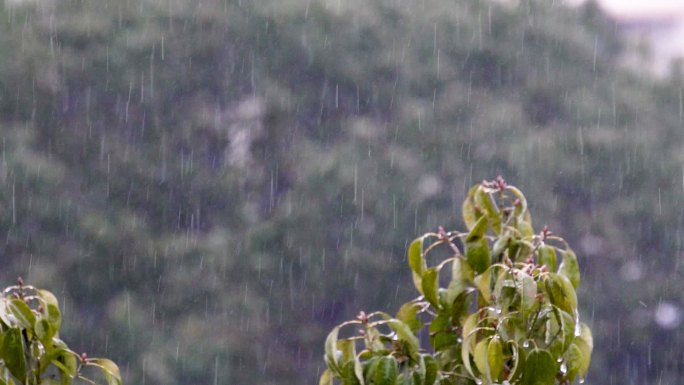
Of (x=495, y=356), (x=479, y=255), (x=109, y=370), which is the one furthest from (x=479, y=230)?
(x=109, y=370)

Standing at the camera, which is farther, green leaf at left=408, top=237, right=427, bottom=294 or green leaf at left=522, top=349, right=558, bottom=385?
green leaf at left=408, top=237, right=427, bottom=294

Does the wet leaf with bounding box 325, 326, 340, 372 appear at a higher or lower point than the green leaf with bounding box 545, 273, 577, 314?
lower

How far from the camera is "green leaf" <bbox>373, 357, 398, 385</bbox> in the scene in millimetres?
823

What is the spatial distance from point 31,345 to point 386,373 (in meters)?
0.33

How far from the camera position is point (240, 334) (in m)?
3.81

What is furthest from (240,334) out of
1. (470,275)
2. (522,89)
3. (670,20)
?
(470,275)

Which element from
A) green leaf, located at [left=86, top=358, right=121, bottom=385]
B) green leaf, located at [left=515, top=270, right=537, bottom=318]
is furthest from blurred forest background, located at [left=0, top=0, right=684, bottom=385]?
green leaf, located at [left=515, top=270, right=537, bottom=318]

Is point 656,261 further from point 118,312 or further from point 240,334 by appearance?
point 118,312

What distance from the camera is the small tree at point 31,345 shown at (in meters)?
0.86

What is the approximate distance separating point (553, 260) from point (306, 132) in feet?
11.2

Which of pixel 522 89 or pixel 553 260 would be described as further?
pixel 522 89

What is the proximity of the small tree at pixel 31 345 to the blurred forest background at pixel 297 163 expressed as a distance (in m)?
2.77

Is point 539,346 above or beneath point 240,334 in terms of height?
above

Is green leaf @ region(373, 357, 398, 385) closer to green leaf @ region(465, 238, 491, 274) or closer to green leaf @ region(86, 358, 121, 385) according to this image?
green leaf @ region(465, 238, 491, 274)
